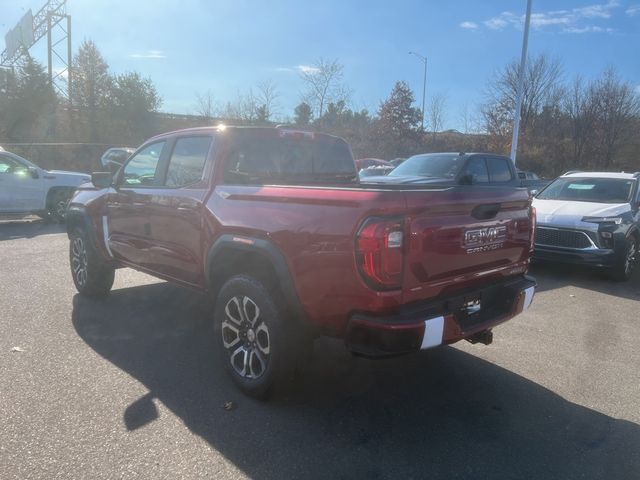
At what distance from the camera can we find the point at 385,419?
11.1 feet

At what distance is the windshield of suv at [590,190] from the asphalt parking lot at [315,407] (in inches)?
151

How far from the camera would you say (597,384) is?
13.2ft

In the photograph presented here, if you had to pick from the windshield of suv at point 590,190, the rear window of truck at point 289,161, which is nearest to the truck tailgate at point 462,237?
the rear window of truck at point 289,161

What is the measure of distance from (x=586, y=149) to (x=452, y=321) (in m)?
37.6

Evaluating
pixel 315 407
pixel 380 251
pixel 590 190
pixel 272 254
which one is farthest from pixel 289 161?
pixel 590 190

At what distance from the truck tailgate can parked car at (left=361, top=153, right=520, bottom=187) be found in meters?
5.99

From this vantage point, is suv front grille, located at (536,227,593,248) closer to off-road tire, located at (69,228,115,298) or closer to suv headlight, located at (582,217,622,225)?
suv headlight, located at (582,217,622,225)

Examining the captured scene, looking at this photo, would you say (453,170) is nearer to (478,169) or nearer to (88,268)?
(478,169)

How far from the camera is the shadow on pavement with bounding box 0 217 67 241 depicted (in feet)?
35.3

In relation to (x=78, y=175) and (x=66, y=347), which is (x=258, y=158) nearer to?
(x=66, y=347)

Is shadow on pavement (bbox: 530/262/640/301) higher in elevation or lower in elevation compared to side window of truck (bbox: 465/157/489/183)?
lower

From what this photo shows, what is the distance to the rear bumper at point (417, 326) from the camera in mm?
2832

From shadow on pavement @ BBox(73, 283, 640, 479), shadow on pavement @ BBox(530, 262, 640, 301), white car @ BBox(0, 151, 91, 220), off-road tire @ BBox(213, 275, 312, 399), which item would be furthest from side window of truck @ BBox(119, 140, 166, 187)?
white car @ BBox(0, 151, 91, 220)

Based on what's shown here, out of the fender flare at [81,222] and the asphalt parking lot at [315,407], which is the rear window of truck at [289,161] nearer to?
the asphalt parking lot at [315,407]
